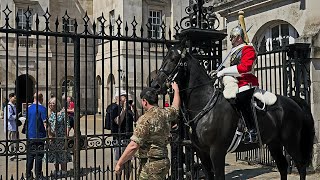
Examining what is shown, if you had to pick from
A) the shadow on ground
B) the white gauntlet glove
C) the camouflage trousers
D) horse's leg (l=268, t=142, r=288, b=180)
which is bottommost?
the shadow on ground

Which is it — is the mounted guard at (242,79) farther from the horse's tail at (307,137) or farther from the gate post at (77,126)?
the gate post at (77,126)

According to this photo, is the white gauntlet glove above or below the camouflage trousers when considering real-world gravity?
above

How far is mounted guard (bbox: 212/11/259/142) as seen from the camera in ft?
19.5

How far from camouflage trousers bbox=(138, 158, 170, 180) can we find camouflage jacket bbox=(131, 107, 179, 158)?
64 millimetres

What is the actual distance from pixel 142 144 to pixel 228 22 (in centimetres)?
787

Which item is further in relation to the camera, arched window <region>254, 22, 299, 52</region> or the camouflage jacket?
arched window <region>254, 22, 299, 52</region>

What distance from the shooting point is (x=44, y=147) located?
7070 mm

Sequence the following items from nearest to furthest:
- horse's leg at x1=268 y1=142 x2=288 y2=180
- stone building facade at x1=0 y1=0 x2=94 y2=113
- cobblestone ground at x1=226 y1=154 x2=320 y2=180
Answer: horse's leg at x1=268 y1=142 x2=288 y2=180 < cobblestone ground at x1=226 y1=154 x2=320 y2=180 < stone building facade at x1=0 y1=0 x2=94 y2=113

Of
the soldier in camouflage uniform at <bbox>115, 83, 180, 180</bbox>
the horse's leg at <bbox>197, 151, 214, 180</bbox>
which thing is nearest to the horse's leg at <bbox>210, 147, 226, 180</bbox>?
the horse's leg at <bbox>197, 151, 214, 180</bbox>

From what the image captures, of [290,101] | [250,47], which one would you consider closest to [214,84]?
[250,47]

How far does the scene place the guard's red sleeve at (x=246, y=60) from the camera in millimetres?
5922

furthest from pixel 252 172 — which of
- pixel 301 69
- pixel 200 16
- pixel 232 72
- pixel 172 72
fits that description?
pixel 172 72

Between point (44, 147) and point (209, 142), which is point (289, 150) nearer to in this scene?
point (209, 142)

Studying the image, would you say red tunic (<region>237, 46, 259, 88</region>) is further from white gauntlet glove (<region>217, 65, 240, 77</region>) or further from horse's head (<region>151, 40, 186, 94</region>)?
horse's head (<region>151, 40, 186, 94</region>)
